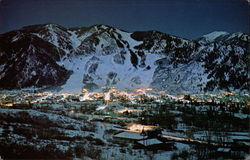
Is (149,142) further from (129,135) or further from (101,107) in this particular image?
(101,107)

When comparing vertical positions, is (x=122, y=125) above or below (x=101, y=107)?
below

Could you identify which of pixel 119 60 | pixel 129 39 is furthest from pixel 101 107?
pixel 129 39

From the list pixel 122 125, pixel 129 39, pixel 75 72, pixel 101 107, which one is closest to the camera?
pixel 122 125

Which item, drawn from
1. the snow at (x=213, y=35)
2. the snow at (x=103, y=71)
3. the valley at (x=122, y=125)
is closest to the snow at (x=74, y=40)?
the snow at (x=103, y=71)

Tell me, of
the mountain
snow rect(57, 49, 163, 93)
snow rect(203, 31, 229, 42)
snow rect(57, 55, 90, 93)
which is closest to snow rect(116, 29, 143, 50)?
the mountain

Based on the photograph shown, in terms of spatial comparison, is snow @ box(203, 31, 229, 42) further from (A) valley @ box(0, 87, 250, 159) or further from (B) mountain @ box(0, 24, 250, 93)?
(A) valley @ box(0, 87, 250, 159)

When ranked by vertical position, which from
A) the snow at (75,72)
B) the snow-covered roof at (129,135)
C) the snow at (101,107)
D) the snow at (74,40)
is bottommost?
the snow-covered roof at (129,135)

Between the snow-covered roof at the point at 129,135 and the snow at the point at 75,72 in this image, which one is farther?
the snow at the point at 75,72

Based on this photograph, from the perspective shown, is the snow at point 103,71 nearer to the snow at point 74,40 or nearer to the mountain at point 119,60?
the mountain at point 119,60

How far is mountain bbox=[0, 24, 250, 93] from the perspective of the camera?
6.58m

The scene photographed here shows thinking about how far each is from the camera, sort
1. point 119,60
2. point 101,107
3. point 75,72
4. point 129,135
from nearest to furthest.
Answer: point 129,135 → point 101,107 → point 75,72 → point 119,60

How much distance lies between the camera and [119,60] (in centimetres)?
718

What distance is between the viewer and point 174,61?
7660 mm

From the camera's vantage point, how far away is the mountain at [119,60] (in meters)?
6.58
